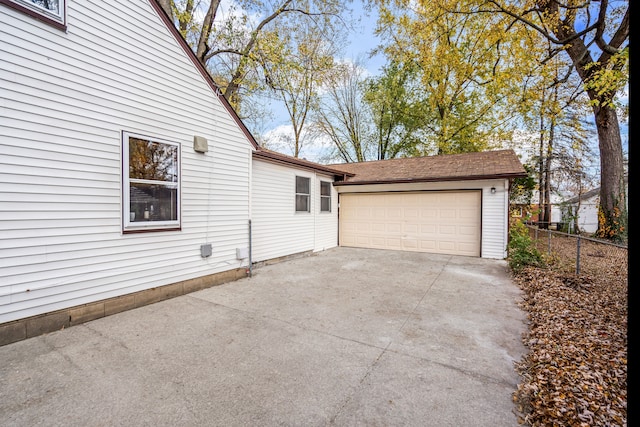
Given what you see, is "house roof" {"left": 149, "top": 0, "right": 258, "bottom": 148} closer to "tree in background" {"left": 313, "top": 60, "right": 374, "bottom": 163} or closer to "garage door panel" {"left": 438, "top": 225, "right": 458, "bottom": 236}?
"garage door panel" {"left": 438, "top": 225, "right": 458, "bottom": 236}

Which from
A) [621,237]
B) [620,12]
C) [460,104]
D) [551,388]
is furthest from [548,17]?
[551,388]

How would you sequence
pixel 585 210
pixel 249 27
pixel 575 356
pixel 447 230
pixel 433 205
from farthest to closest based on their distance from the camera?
1. pixel 585 210
2. pixel 249 27
3. pixel 433 205
4. pixel 447 230
5. pixel 575 356

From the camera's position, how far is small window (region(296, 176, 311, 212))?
8797mm

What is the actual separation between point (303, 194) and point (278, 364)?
6.58 metres

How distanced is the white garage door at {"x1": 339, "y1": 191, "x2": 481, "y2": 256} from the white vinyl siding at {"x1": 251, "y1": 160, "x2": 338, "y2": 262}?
167 centimetres

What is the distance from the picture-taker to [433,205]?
31.0ft

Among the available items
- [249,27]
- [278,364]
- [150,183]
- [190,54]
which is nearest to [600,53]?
[249,27]

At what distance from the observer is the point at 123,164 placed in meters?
4.24

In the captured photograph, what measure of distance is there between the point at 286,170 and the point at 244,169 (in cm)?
200

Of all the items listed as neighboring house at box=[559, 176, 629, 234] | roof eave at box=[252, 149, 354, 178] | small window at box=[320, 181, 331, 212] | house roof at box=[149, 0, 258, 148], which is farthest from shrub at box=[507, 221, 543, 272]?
neighboring house at box=[559, 176, 629, 234]

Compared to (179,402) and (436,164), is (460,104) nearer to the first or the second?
(436,164)

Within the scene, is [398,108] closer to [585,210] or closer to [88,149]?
[585,210]

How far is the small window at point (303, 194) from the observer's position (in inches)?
346

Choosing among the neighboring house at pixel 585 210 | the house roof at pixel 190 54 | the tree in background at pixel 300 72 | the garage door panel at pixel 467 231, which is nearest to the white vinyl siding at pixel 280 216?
the house roof at pixel 190 54
